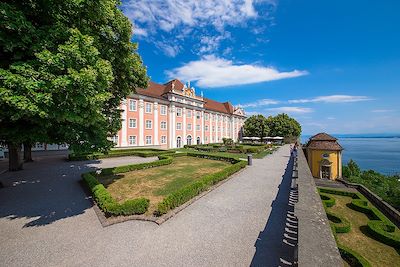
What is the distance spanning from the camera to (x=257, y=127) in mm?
62844

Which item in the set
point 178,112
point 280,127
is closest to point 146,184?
point 178,112

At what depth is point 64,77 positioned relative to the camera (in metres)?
5.75

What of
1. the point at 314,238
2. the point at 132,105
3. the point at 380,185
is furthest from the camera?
the point at 132,105

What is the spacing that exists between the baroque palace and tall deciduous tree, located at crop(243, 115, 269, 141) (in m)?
10.7

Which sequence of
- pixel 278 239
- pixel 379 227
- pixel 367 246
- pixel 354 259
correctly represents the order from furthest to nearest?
pixel 379 227 → pixel 367 246 → pixel 278 239 → pixel 354 259

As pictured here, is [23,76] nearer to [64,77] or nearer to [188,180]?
[64,77]

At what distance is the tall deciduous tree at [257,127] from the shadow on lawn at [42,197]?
5593cm

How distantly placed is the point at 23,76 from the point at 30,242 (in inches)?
217

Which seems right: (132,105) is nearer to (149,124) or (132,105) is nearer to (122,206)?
(149,124)

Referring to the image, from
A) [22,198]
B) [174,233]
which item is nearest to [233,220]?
[174,233]

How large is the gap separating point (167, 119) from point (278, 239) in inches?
1492

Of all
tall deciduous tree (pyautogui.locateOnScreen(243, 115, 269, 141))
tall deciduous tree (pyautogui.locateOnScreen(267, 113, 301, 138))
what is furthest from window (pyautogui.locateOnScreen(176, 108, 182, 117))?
tall deciduous tree (pyautogui.locateOnScreen(267, 113, 301, 138))

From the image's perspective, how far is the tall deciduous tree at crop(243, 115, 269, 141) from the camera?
204ft

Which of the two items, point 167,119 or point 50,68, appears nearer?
point 50,68
